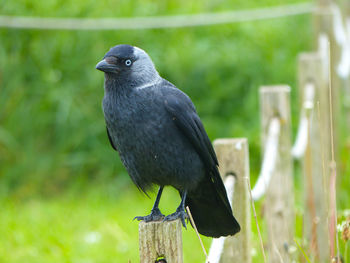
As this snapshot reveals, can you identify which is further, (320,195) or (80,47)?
(80,47)

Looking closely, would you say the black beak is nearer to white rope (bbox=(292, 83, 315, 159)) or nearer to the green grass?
white rope (bbox=(292, 83, 315, 159))

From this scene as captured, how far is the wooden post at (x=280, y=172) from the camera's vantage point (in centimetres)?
322

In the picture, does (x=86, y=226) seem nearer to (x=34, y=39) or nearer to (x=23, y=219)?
(x=23, y=219)

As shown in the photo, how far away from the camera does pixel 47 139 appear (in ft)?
17.2

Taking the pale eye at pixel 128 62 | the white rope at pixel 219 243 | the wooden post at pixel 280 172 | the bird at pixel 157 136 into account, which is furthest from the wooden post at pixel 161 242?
the wooden post at pixel 280 172

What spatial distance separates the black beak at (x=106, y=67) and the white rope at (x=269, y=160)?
79 cm

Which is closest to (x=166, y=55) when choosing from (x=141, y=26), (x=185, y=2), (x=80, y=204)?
(x=141, y=26)

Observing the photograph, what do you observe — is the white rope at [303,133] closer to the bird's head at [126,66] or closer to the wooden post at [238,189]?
the wooden post at [238,189]

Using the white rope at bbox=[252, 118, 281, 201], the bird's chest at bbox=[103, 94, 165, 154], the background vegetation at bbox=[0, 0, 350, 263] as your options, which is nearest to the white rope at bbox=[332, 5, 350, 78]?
the background vegetation at bbox=[0, 0, 350, 263]

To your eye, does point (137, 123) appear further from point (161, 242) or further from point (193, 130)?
point (161, 242)

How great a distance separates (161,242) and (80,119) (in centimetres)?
361

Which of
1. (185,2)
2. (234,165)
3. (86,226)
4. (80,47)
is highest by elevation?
(185,2)

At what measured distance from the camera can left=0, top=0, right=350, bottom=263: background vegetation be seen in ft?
15.1

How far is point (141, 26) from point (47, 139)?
4.37 ft
